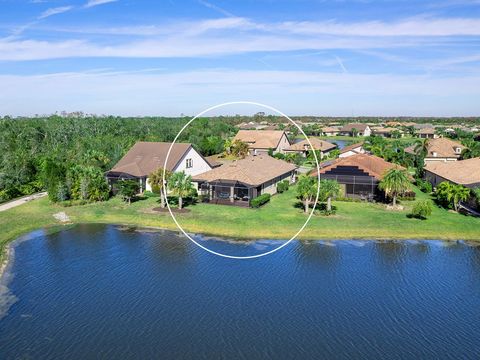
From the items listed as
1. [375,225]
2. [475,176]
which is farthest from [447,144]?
[375,225]

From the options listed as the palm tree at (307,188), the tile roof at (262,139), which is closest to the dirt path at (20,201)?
the palm tree at (307,188)

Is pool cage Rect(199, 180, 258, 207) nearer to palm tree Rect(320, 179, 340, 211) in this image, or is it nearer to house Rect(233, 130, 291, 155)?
palm tree Rect(320, 179, 340, 211)

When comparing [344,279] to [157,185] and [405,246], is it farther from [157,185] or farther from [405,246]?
[157,185]

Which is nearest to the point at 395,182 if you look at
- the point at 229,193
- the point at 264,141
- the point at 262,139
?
the point at 229,193

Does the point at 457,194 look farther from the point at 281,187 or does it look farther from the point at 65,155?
the point at 65,155

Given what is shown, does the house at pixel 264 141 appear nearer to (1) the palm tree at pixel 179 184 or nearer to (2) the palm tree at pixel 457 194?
(1) the palm tree at pixel 179 184

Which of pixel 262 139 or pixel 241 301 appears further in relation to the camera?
pixel 262 139

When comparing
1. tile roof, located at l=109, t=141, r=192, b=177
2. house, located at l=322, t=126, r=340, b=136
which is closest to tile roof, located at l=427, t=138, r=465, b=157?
tile roof, located at l=109, t=141, r=192, b=177
